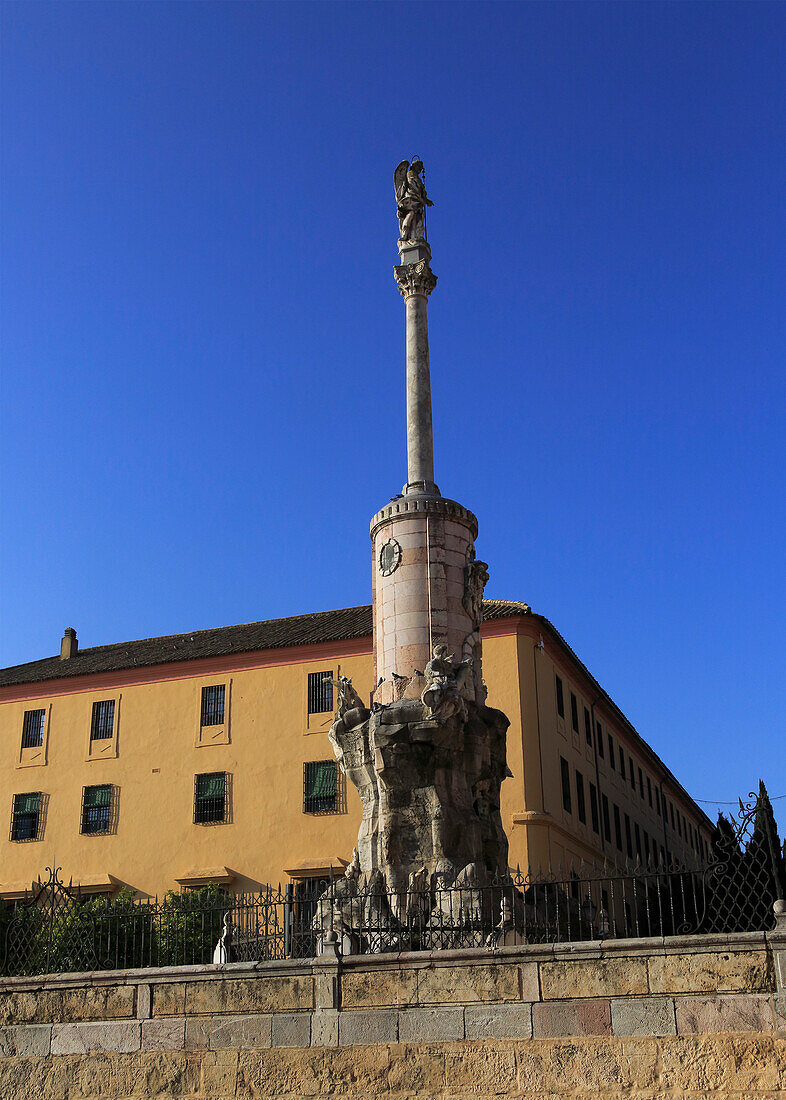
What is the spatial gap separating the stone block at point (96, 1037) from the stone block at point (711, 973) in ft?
19.3

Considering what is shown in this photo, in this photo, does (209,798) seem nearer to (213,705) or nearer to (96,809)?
→ (213,705)

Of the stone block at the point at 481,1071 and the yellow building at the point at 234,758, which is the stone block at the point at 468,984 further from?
the yellow building at the point at 234,758

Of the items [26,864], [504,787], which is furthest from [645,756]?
[26,864]

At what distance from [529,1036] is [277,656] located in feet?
82.2

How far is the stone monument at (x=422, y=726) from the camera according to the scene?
1614 cm

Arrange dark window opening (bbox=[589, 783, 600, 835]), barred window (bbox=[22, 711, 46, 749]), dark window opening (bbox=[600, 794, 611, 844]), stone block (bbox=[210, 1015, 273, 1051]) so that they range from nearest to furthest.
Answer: stone block (bbox=[210, 1015, 273, 1051]) < dark window opening (bbox=[589, 783, 600, 835]) < barred window (bbox=[22, 711, 46, 749]) < dark window opening (bbox=[600, 794, 611, 844])

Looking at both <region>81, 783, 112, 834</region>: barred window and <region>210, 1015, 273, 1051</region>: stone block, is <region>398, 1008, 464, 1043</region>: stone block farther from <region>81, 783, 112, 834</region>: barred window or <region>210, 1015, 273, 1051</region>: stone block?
<region>81, 783, 112, 834</region>: barred window

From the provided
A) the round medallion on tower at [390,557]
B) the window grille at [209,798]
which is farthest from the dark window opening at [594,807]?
the round medallion on tower at [390,557]

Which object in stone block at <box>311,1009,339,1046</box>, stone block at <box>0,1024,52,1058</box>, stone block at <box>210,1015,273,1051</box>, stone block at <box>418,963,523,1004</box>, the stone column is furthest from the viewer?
the stone column

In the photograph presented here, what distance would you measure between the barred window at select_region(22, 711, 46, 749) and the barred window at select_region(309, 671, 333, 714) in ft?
32.3

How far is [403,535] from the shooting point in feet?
61.2

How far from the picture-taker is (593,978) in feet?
37.2

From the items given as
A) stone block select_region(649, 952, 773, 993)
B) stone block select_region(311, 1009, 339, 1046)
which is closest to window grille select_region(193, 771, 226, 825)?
stone block select_region(311, 1009, 339, 1046)

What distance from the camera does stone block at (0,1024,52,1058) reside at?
13141 mm
